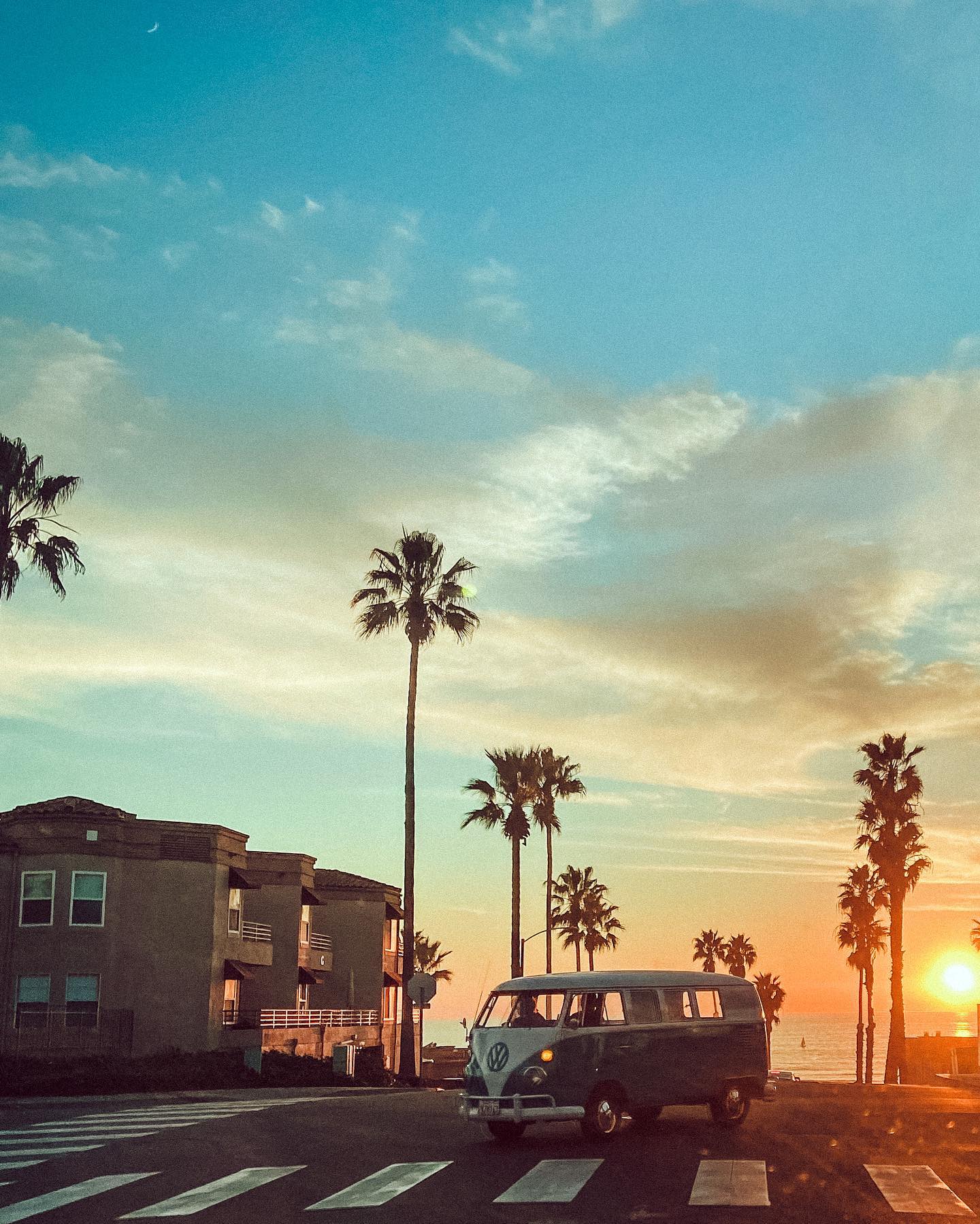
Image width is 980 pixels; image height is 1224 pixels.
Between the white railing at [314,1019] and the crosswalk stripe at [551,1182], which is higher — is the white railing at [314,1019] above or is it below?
below

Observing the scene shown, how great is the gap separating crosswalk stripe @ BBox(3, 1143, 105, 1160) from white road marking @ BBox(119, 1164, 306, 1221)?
11.8 ft

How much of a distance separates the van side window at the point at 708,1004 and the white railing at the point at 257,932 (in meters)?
35.8

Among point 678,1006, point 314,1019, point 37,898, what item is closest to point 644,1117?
point 678,1006

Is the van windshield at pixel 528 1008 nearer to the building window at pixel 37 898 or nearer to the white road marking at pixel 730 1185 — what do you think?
the white road marking at pixel 730 1185

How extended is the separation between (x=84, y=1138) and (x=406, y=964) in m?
29.3

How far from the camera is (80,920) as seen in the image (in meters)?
46.7

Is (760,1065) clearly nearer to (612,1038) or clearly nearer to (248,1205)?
(612,1038)

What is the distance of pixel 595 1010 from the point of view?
62.2 ft

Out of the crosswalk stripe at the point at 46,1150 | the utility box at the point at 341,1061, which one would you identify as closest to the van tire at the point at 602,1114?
the crosswalk stripe at the point at 46,1150

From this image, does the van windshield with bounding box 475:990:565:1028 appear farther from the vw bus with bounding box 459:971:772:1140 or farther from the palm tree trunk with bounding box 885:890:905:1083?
the palm tree trunk with bounding box 885:890:905:1083

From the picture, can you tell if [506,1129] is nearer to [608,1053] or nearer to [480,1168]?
[608,1053]

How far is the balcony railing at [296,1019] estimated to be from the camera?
52375mm

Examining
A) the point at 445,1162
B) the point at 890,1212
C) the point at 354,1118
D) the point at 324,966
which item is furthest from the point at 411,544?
the point at 890,1212

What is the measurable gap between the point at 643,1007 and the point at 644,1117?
6.95 ft
